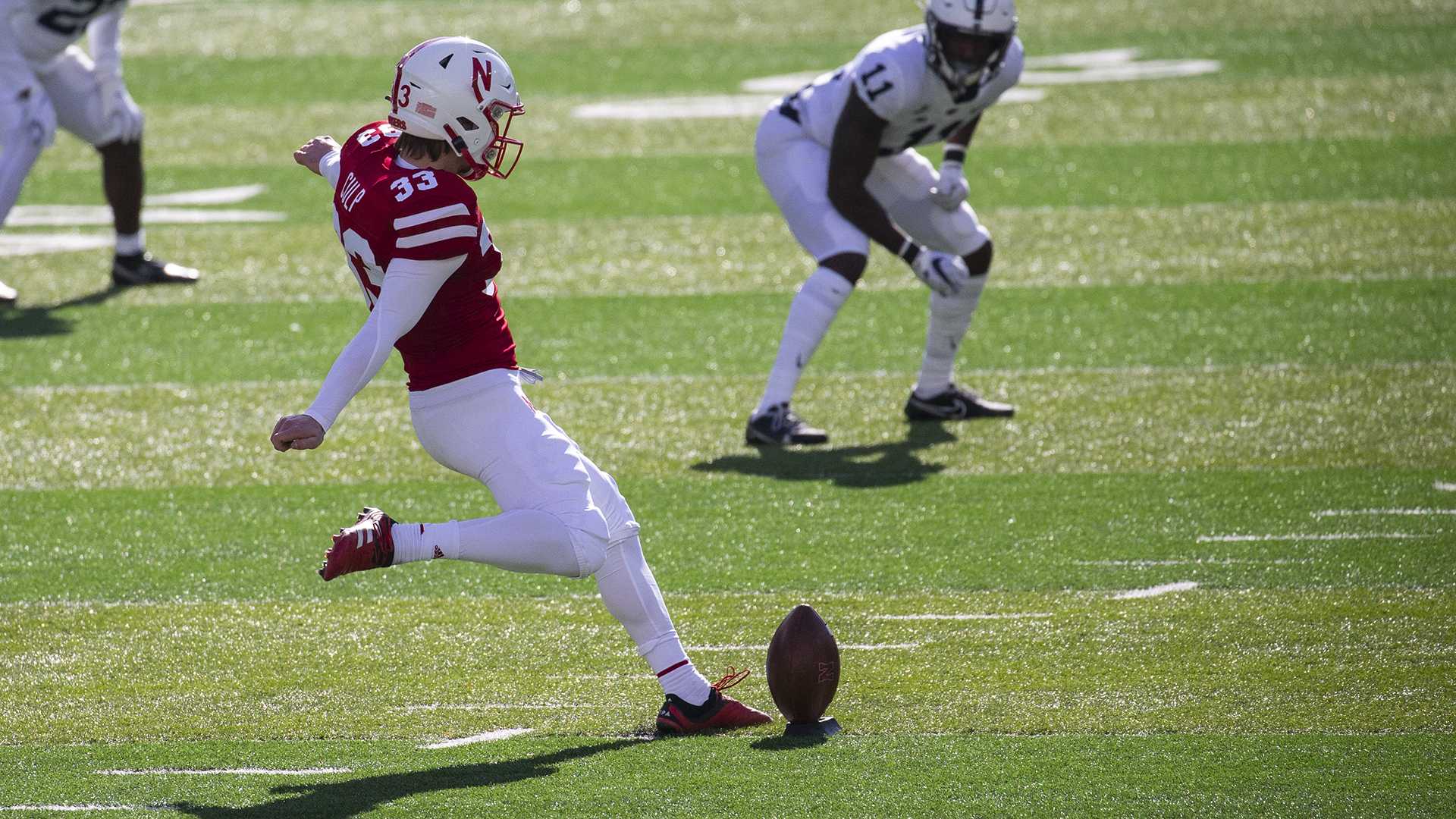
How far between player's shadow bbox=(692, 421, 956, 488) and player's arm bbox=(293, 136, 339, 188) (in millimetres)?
2246

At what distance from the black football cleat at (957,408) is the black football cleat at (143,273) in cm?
428

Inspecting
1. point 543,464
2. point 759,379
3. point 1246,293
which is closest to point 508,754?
point 543,464

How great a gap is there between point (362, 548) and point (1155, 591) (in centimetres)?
236

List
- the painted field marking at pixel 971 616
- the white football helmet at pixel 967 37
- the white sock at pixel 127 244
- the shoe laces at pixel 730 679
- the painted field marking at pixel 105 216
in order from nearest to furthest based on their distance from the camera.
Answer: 1. the shoe laces at pixel 730 679
2. the painted field marking at pixel 971 616
3. the white football helmet at pixel 967 37
4. the white sock at pixel 127 244
5. the painted field marking at pixel 105 216

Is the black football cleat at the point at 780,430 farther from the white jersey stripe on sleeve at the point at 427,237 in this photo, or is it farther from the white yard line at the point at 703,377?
the white jersey stripe on sleeve at the point at 427,237

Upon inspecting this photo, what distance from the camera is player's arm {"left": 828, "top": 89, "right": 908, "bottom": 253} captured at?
696 centimetres

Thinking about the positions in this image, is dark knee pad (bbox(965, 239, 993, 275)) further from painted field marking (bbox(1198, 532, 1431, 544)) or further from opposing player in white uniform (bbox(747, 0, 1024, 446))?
painted field marking (bbox(1198, 532, 1431, 544))

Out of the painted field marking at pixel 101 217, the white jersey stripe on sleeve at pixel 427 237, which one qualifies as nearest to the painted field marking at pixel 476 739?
the white jersey stripe on sleeve at pixel 427 237

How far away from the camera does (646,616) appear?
14.0 feet

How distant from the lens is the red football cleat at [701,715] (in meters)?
4.23

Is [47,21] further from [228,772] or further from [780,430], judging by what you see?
[228,772]

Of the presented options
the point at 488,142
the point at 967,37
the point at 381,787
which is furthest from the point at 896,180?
the point at 381,787

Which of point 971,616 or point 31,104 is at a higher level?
point 31,104

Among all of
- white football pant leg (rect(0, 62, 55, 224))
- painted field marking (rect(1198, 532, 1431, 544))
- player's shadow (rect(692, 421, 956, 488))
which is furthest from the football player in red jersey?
white football pant leg (rect(0, 62, 55, 224))
